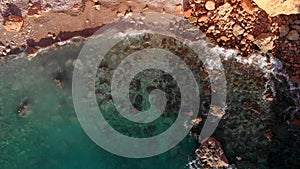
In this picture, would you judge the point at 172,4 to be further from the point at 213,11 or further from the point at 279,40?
the point at 279,40

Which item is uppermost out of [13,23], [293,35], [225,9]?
[225,9]

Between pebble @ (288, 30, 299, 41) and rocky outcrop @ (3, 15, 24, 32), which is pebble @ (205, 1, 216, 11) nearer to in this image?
pebble @ (288, 30, 299, 41)

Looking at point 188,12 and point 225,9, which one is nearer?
point 225,9

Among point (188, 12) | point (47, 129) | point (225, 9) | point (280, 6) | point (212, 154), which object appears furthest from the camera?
point (47, 129)

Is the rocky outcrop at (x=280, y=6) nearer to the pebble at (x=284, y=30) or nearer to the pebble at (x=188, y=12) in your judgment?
the pebble at (x=284, y=30)

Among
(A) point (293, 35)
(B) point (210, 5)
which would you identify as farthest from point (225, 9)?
(A) point (293, 35)

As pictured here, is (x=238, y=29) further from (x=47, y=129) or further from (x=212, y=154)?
(x=47, y=129)

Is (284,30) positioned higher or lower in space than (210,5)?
lower

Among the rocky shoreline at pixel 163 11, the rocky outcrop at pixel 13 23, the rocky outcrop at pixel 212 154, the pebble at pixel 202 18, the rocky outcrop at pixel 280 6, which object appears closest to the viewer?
the rocky outcrop at pixel 280 6

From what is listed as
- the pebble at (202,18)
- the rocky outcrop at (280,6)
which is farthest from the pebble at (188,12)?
the rocky outcrop at (280,6)
